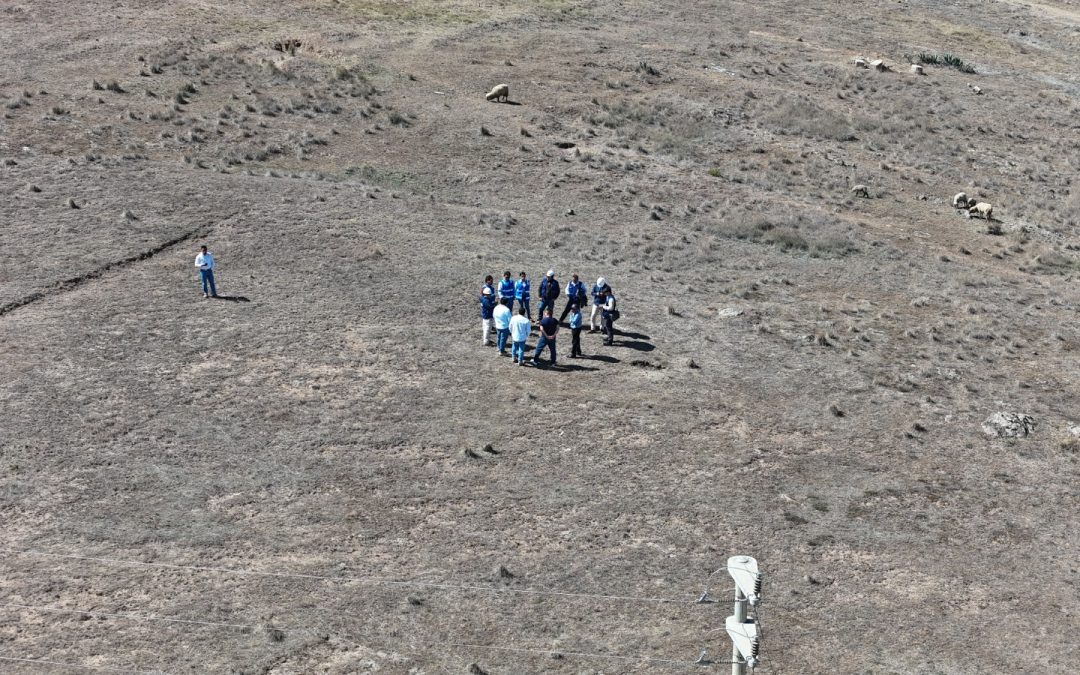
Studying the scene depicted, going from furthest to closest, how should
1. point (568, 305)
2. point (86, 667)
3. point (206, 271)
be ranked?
1. point (206, 271)
2. point (568, 305)
3. point (86, 667)

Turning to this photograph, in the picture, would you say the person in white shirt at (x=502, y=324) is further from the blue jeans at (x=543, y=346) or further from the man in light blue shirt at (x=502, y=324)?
the blue jeans at (x=543, y=346)

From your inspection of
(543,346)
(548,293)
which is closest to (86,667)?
(543,346)

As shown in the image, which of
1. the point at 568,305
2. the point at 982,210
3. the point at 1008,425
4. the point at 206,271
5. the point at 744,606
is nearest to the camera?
the point at 744,606

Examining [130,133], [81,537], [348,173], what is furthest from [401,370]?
[130,133]

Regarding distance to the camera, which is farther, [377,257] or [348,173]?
[348,173]

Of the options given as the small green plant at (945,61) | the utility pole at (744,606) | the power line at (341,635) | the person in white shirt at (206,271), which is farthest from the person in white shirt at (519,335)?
the small green plant at (945,61)

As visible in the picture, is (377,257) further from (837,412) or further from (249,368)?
(837,412)

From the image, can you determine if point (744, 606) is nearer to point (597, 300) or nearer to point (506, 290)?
point (506, 290)
